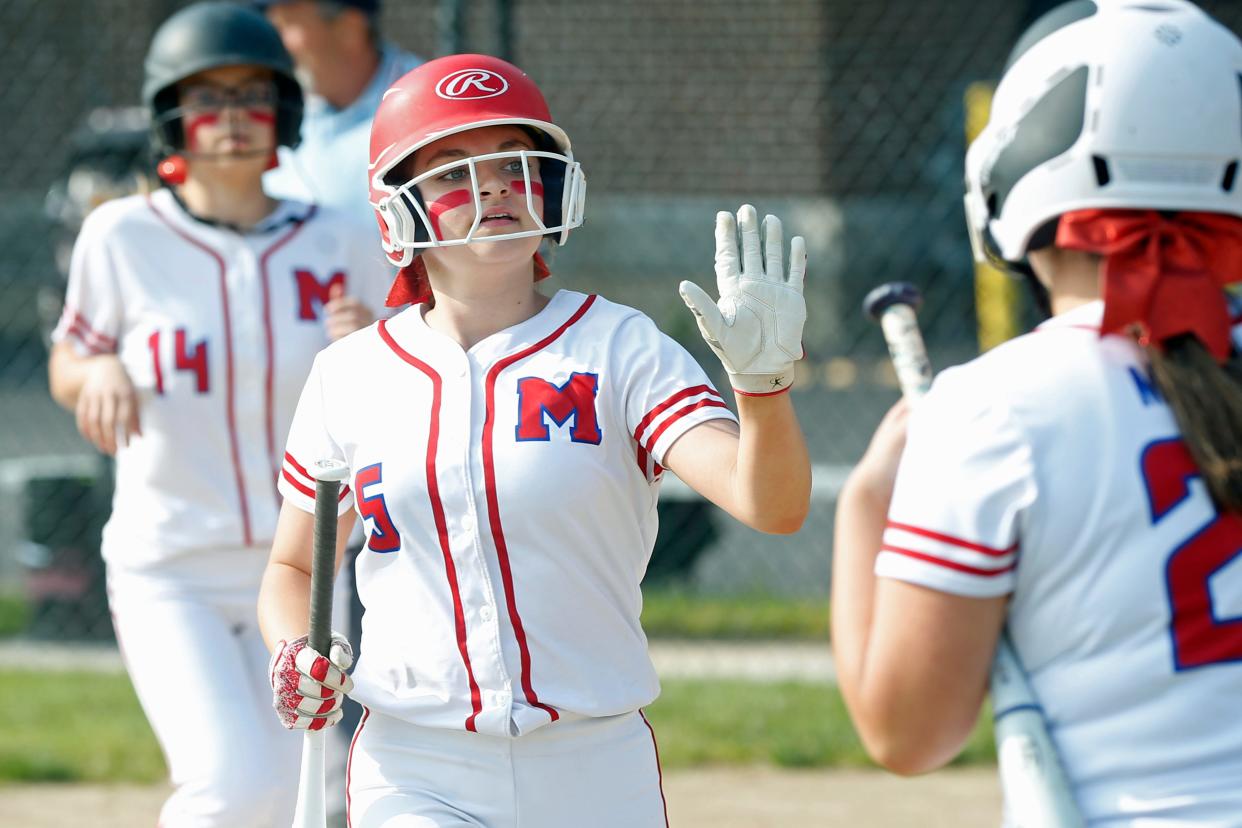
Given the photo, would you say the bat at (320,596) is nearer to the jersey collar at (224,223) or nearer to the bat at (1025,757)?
the bat at (1025,757)

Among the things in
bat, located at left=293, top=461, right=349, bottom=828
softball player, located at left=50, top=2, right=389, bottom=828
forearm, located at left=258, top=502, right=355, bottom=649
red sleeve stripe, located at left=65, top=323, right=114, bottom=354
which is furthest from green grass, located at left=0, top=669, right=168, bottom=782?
bat, located at left=293, top=461, right=349, bottom=828

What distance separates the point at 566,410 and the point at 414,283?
510 millimetres

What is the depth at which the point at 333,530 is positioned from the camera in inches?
103

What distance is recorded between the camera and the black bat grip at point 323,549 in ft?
8.48

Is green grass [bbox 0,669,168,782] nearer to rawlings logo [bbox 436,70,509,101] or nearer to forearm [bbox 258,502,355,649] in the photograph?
forearm [bbox 258,502,355,649]

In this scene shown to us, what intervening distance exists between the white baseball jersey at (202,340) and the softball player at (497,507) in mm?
1182

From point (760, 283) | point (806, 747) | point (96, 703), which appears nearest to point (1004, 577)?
point (760, 283)

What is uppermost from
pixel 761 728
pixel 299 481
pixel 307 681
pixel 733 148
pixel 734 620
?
pixel 299 481

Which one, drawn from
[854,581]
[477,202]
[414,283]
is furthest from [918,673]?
[414,283]

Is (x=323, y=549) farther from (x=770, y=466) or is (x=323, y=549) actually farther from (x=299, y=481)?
(x=770, y=466)

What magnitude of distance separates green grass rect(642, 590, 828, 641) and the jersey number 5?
4523mm

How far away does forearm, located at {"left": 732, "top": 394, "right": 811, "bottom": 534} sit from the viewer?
2.41 m

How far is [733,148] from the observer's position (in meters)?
11.6

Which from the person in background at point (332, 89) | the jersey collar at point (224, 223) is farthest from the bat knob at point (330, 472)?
the person in background at point (332, 89)
